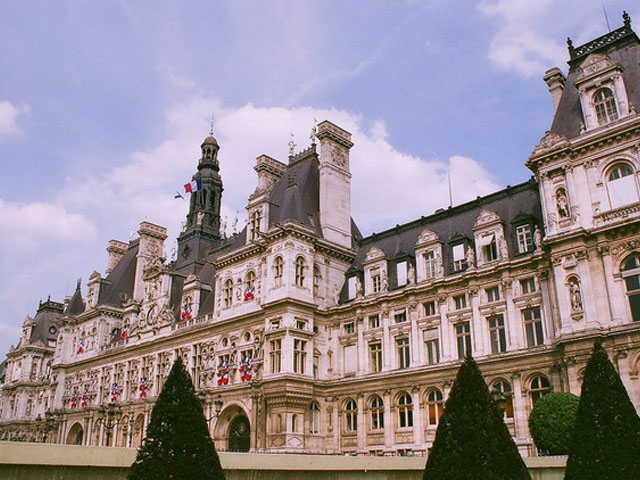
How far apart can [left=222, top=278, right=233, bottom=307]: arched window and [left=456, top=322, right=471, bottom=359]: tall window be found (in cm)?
1838

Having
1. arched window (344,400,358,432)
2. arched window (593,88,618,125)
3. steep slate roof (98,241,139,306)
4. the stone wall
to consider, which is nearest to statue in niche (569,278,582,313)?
arched window (593,88,618,125)

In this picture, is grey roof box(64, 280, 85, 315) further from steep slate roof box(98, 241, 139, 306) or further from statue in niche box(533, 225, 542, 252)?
statue in niche box(533, 225, 542, 252)

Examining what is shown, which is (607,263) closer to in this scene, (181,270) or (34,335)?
(181,270)

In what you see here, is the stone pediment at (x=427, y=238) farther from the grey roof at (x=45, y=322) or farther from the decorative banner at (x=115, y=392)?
the grey roof at (x=45, y=322)

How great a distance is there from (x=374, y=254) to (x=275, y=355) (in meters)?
9.51

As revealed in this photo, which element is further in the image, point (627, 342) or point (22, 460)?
point (627, 342)

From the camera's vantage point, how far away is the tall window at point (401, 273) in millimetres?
38812

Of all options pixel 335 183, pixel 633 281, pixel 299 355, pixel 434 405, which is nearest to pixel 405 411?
pixel 434 405

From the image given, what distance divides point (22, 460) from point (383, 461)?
9.97 metres

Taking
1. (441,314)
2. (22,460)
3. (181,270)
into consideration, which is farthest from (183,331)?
(22,460)

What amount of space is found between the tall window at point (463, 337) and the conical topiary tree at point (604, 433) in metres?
18.4

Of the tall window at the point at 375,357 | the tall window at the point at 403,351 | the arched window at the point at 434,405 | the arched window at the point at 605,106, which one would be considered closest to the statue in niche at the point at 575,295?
the arched window at the point at 605,106

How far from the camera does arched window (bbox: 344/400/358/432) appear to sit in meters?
38.6

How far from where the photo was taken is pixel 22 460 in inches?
419
